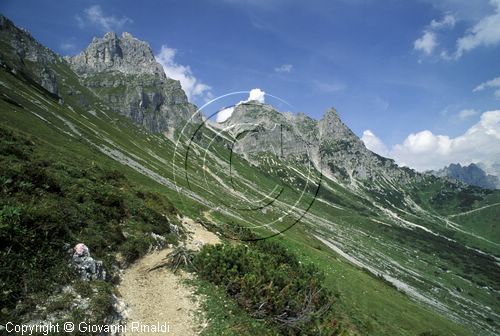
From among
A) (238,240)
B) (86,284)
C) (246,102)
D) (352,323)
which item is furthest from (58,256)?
(352,323)

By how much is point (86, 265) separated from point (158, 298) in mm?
4390

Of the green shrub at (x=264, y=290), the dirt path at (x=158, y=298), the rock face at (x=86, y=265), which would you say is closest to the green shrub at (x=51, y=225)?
the rock face at (x=86, y=265)

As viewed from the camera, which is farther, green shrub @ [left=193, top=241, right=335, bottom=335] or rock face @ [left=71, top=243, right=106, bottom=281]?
green shrub @ [left=193, top=241, right=335, bottom=335]

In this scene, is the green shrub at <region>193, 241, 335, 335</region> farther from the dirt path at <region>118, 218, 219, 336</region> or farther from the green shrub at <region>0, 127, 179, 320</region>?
the green shrub at <region>0, 127, 179, 320</region>

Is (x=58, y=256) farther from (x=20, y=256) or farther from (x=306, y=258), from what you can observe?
(x=306, y=258)

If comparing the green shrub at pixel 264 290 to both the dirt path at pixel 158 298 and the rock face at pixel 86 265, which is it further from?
the rock face at pixel 86 265

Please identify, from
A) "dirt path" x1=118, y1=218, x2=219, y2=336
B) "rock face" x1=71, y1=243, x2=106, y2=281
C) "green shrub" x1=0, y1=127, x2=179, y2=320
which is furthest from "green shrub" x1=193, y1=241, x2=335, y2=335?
"rock face" x1=71, y1=243, x2=106, y2=281

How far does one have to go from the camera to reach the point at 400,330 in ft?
124

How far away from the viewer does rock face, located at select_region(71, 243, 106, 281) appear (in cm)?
1752

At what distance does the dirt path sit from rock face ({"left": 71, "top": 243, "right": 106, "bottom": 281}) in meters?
1.72

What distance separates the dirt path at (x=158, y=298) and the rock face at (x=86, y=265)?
1719 mm

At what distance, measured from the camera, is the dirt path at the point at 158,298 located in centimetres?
1742

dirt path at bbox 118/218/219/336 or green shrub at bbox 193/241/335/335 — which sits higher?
green shrub at bbox 193/241/335/335

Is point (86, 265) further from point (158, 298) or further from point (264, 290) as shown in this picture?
point (264, 290)
